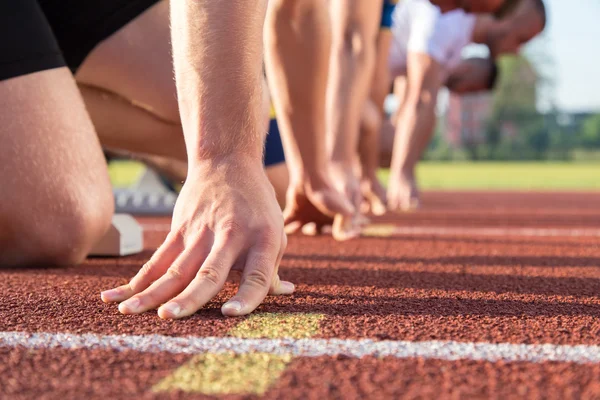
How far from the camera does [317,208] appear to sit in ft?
9.80

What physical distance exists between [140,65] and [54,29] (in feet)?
1.01

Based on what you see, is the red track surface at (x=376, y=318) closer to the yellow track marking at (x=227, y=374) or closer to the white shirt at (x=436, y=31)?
the yellow track marking at (x=227, y=374)

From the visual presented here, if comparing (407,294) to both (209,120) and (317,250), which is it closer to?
(209,120)

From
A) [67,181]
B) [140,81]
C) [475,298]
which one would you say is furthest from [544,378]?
[140,81]

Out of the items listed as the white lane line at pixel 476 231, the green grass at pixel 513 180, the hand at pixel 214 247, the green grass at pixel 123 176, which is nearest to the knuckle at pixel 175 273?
the hand at pixel 214 247

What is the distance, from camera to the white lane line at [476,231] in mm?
3262

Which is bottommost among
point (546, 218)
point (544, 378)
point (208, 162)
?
point (546, 218)

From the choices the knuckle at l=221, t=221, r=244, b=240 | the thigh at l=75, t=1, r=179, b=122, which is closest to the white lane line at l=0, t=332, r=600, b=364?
the knuckle at l=221, t=221, r=244, b=240

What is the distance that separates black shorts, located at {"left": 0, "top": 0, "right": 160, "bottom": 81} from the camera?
6.66 feet

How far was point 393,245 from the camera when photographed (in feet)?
8.87

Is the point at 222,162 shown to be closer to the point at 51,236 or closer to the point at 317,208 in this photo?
the point at 51,236

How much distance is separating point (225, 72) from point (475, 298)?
0.67 metres

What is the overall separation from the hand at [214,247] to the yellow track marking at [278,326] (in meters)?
0.04

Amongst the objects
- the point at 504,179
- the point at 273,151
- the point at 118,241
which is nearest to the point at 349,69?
the point at 273,151
